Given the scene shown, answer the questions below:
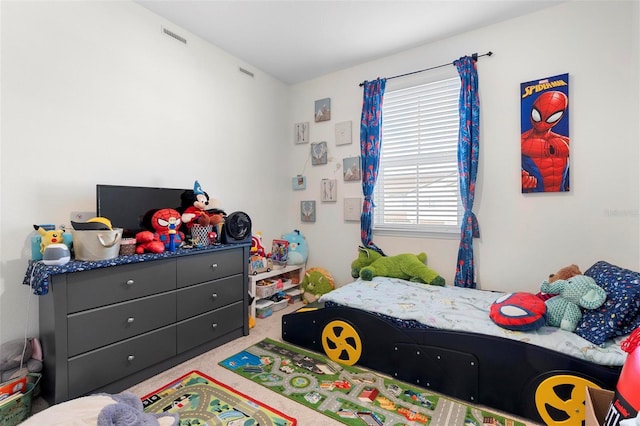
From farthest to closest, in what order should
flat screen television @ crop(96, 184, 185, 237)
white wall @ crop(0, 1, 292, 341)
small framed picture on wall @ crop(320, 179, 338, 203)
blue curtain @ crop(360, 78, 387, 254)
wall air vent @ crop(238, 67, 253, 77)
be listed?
small framed picture on wall @ crop(320, 179, 338, 203), wall air vent @ crop(238, 67, 253, 77), blue curtain @ crop(360, 78, 387, 254), flat screen television @ crop(96, 184, 185, 237), white wall @ crop(0, 1, 292, 341)

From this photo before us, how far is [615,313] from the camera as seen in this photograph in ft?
5.14

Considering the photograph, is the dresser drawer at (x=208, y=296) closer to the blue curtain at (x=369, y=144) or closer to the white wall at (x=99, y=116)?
the white wall at (x=99, y=116)

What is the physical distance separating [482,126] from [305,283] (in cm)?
241

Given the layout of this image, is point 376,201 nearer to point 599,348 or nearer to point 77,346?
point 599,348

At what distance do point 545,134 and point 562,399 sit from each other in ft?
6.23

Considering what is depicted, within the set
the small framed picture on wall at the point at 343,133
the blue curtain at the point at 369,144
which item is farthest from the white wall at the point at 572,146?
the small framed picture on wall at the point at 343,133

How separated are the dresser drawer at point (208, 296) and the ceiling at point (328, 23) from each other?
219 centimetres

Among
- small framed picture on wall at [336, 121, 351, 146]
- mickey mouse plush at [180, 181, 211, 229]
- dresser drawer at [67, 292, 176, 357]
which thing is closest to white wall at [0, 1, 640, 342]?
mickey mouse plush at [180, 181, 211, 229]

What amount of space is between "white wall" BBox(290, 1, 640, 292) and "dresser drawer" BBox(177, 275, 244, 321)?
1.72 m

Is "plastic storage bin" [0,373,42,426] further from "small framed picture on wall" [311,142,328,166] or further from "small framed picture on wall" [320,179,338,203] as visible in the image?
"small framed picture on wall" [311,142,328,166]

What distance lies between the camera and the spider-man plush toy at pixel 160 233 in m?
2.06

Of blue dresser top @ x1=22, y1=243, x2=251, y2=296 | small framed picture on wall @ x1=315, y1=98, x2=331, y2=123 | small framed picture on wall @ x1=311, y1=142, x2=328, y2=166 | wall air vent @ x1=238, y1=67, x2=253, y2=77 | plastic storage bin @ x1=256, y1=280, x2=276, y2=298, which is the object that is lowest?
plastic storage bin @ x1=256, y1=280, x2=276, y2=298

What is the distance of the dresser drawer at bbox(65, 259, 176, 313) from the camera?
167cm

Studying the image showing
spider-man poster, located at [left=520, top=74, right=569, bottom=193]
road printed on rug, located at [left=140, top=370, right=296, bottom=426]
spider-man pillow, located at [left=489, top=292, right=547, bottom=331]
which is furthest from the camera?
spider-man poster, located at [left=520, top=74, right=569, bottom=193]
